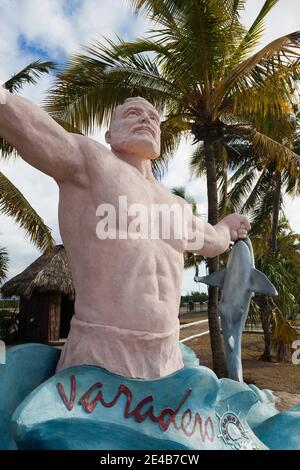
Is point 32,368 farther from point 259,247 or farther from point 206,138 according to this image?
point 259,247

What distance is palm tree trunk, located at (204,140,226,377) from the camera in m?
7.63

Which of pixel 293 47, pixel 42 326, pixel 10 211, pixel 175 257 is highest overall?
pixel 293 47

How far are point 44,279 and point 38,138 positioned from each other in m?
13.6

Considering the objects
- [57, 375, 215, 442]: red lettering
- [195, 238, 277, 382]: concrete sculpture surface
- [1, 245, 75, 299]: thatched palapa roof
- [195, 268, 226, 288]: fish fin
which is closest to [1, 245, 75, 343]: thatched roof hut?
[1, 245, 75, 299]: thatched palapa roof

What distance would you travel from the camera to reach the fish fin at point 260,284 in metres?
3.28

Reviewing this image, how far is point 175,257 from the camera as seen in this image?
104 inches

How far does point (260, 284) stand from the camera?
3.30 metres

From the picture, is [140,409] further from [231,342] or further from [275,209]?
[275,209]

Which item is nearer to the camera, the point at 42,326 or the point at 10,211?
the point at 10,211

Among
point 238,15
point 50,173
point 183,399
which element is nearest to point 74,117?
point 238,15

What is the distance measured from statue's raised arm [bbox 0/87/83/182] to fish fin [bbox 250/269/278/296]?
157 centimetres

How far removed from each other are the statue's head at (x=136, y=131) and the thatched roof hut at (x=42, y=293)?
12743 millimetres

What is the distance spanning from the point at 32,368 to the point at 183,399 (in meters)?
0.82
